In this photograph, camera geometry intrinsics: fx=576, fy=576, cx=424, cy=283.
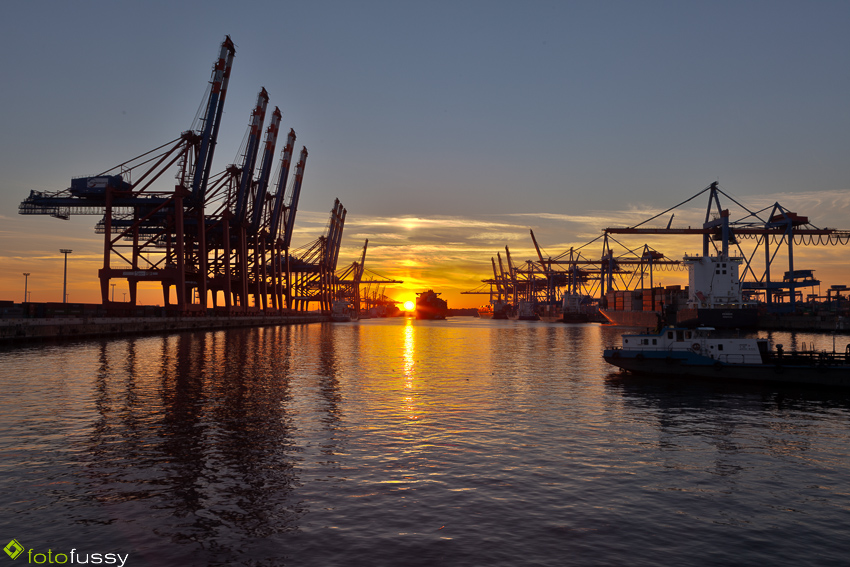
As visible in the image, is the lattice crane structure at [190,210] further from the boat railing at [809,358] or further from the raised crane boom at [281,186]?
the boat railing at [809,358]

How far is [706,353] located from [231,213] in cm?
11170

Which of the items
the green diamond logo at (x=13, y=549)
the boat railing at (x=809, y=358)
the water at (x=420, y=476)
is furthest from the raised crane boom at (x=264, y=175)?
the green diamond logo at (x=13, y=549)

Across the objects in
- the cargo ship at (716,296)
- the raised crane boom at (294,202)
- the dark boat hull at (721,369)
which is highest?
the raised crane boom at (294,202)

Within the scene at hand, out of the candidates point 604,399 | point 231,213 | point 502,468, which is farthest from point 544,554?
point 231,213

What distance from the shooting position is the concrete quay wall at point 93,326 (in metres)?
61.3

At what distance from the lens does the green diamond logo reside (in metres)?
11.4

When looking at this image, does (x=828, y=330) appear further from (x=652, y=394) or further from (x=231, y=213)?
(x=231, y=213)

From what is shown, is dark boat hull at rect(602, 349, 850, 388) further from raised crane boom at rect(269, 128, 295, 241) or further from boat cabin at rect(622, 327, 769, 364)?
raised crane boom at rect(269, 128, 295, 241)

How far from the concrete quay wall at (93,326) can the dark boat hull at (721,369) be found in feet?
196

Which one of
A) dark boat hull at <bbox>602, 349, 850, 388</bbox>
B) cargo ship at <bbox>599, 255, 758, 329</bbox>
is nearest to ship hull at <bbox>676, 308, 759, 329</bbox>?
cargo ship at <bbox>599, 255, 758, 329</bbox>

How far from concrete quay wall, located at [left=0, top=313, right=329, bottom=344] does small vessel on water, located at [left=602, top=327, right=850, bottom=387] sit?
196 ft

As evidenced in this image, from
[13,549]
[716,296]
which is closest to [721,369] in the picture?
[13,549]

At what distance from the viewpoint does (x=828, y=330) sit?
4537 inches

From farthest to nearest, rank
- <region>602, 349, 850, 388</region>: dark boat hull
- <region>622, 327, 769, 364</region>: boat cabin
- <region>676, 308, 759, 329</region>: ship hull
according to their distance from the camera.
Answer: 1. <region>676, 308, 759, 329</region>: ship hull
2. <region>622, 327, 769, 364</region>: boat cabin
3. <region>602, 349, 850, 388</region>: dark boat hull
